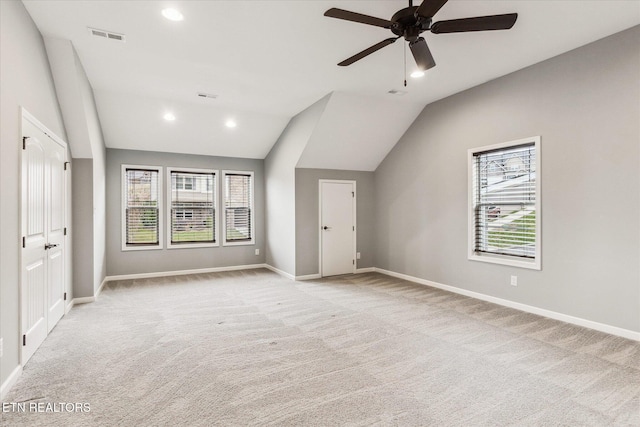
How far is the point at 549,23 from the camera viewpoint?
3.09 metres

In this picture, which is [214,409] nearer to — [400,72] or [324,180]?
[400,72]

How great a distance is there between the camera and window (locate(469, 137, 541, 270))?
160 inches

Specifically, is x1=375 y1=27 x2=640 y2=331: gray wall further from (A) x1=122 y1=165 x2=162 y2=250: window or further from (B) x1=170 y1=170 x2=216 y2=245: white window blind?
(A) x1=122 y1=165 x2=162 y2=250: window

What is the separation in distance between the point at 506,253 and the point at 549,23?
2.71m

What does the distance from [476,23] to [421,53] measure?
45cm

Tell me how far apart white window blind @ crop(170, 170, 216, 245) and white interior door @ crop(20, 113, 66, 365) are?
8.31 feet

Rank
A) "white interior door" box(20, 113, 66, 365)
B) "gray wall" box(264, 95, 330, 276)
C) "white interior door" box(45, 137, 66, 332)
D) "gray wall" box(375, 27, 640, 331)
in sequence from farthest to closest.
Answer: "gray wall" box(264, 95, 330, 276), "white interior door" box(45, 137, 66, 332), "gray wall" box(375, 27, 640, 331), "white interior door" box(20, 113, 66, 365)

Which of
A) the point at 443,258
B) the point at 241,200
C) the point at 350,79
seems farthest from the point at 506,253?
the point at 241,200

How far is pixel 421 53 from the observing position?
2752 millimetres

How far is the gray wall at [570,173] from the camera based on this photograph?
325cm

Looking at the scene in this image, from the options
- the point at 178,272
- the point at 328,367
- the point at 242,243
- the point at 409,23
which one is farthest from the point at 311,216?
the point at 409,23

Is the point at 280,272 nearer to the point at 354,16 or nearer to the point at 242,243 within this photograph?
the point at 242,243

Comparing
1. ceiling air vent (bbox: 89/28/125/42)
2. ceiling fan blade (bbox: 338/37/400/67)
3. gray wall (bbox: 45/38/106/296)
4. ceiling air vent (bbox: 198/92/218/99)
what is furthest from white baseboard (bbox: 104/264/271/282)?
ceiling fan blade (bbox: 338/37/400/67)

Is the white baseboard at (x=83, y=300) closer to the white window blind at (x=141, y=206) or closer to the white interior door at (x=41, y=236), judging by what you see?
the white interior door at (x=41, y=236)
